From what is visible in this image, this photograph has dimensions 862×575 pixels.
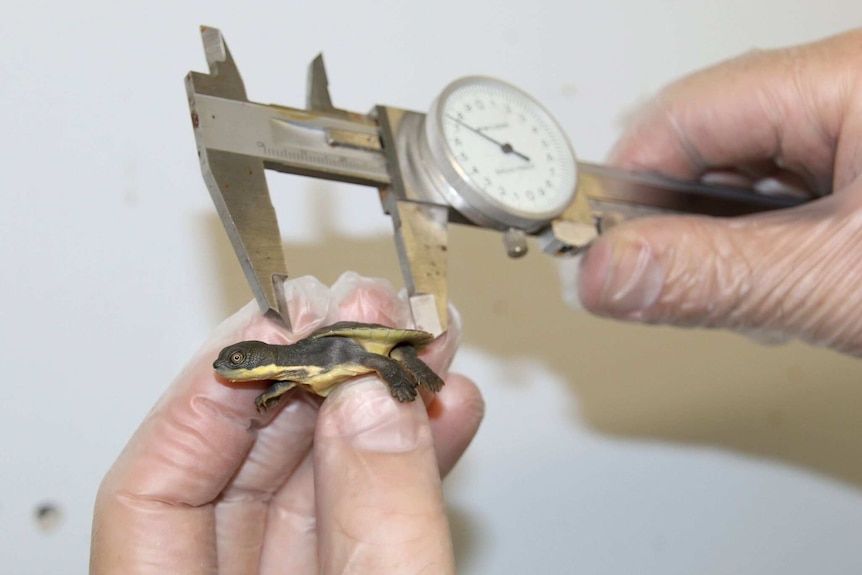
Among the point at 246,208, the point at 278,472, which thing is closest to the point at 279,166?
the point at 246,208

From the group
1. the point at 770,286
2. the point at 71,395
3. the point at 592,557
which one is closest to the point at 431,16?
the point at 770,286

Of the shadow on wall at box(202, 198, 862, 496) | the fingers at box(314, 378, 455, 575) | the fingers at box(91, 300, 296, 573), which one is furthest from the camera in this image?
the shadow on wall at box(202, 198, 862, 496)

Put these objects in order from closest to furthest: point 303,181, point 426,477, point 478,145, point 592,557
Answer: point 426,477, point 478,145, point 303,181, point 592,557

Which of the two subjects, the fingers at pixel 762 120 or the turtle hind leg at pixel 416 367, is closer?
the turtle hind leg at pixel 416 367

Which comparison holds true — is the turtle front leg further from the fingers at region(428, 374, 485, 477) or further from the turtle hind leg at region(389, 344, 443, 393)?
the fingers at region(428, 374, 485, 477)

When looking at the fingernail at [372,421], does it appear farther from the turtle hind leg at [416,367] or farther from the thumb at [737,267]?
the thumb at [737,267]

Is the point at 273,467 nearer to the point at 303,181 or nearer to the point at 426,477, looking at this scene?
the point at 426,477

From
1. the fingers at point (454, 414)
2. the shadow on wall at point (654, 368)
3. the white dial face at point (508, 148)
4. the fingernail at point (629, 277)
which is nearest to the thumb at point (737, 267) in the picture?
the fingernail at point (629, 277)

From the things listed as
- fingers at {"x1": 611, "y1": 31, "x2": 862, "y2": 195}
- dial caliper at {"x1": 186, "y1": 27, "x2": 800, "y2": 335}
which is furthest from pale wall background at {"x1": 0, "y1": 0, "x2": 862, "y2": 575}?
dial caliper at {"x1": 186, "y1": 27, "x2": 800, "y2": 335}
